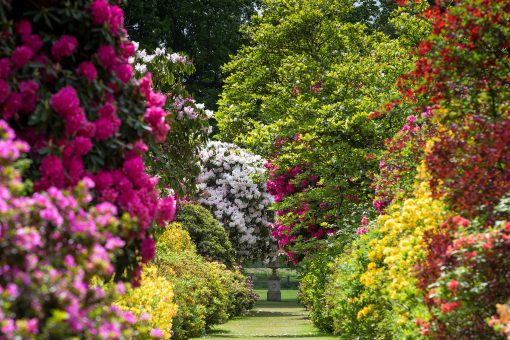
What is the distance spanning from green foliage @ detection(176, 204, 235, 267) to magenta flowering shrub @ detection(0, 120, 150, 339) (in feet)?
63.6

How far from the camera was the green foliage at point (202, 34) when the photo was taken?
37.7 m

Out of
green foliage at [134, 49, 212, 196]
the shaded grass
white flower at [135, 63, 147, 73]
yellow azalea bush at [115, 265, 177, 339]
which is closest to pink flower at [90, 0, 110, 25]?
yellow azalea bush at [115, 265, 177, 339]

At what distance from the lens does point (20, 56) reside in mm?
5562

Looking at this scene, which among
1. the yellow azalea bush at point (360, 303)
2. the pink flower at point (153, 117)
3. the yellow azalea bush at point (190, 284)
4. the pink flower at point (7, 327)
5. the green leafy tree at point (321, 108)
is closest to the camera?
the pink flower at point (7, 327)

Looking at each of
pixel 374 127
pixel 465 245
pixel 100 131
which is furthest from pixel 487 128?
pixel 374 127

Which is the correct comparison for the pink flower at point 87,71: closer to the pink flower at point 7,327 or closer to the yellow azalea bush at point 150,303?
the pink flower at point 7,327

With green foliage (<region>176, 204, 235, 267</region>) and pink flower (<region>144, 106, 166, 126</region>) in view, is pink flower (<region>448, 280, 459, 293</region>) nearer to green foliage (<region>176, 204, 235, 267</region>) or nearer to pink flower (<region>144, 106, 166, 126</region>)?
pink flower (<region>144, 106, 166, 126</region>)

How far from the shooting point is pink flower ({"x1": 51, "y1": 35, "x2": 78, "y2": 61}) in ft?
18.9

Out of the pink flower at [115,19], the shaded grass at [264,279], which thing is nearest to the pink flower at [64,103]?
the pink flower at [115,19]

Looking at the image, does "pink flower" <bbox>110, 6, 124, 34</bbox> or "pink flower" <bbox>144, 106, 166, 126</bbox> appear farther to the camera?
"pink flower" <bbox>144, 106, 166, 126</bbox>

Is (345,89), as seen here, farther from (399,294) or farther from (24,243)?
(24,243)

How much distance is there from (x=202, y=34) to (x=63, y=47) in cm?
3353

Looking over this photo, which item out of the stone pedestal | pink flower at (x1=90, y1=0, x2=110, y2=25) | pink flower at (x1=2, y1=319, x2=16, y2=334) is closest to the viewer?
pink flower at (x1=2, y1=319, x2=16, y2=334)

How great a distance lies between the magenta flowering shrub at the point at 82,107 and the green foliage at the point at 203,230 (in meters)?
17.6
